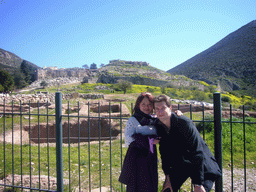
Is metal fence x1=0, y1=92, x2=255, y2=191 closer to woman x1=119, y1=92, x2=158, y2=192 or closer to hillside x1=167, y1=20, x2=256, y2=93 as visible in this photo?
woman x1=119, y1=92, x2=158, y2=192

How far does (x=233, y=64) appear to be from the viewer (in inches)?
2355

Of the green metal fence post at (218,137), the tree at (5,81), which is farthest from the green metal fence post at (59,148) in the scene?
the tree at (5,81)

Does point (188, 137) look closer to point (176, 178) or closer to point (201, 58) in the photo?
point (176, 178)

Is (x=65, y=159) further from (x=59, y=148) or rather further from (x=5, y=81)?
(x=5, y=81)

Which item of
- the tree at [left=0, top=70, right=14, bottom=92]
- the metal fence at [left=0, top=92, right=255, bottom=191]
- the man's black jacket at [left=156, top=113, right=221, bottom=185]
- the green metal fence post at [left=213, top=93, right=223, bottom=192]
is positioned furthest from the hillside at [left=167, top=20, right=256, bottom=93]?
the man's black jacket at [left=156, top=113, right=221, bottom=185]

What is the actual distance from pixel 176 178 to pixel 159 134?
19.7 inches

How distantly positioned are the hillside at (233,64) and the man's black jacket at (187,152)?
172 ft

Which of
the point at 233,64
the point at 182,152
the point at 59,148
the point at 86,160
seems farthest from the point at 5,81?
the point at 233,64

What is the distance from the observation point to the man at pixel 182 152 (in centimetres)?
168

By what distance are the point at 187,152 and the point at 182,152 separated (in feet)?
0.18

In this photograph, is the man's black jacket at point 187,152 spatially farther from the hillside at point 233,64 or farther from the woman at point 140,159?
the hillside at point 233,64

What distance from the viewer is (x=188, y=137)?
173 centimetres

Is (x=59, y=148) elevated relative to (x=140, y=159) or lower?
lower

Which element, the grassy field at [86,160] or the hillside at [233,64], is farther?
the hillside at [233,64]
